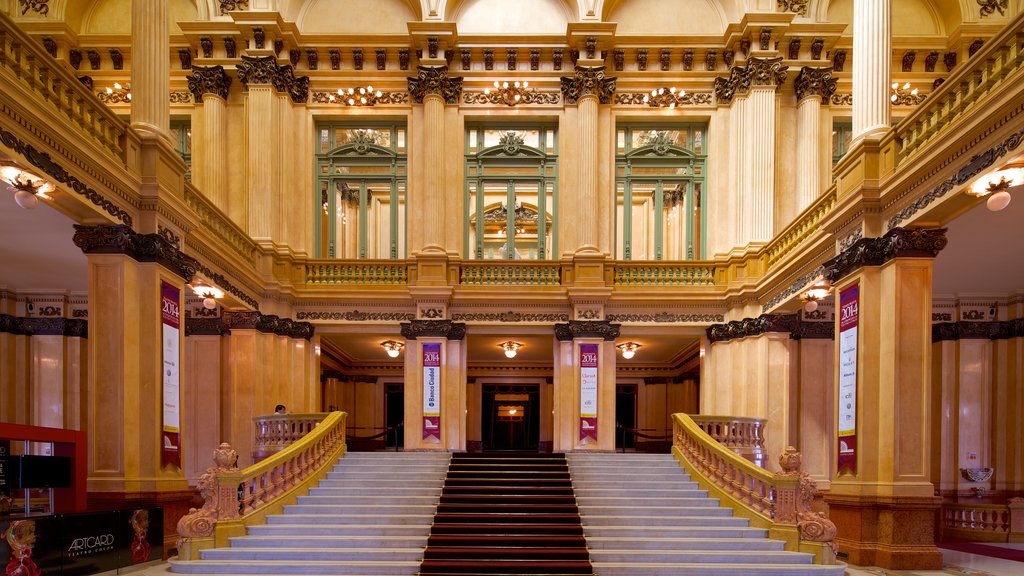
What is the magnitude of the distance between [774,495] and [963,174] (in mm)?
5179

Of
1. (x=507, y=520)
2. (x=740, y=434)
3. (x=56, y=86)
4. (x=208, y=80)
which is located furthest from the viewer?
(x=208, y=80)

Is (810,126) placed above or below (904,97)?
below

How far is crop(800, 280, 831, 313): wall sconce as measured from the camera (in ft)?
45.2

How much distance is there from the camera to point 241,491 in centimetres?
1213

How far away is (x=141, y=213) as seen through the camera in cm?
1166

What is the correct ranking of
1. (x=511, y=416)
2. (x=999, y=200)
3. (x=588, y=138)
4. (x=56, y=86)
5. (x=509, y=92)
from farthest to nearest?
(x=511, y=416) → (x=509, y=92) → (x=588, y=138) → (x=56, y=86) → (x=999, y=200)

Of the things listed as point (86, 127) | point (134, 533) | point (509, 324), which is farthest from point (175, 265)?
point (509, 324)

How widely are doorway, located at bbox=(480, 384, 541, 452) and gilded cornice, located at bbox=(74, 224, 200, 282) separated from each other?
14147mm

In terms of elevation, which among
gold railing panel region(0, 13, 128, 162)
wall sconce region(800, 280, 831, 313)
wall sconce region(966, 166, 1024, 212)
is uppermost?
gold railing panel region(0, 13, 128, 162)

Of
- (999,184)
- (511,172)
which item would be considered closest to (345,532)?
(999,184)

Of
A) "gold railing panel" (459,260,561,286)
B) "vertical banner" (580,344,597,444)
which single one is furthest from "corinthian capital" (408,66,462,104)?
"vertical banner" (580,344,597,444)

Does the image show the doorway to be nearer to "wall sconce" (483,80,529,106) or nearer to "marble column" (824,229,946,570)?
"wall sconce" (483,80,529,106)

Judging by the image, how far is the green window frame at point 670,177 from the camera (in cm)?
1994

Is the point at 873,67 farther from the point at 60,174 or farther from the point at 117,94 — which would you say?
the point at 117,94
